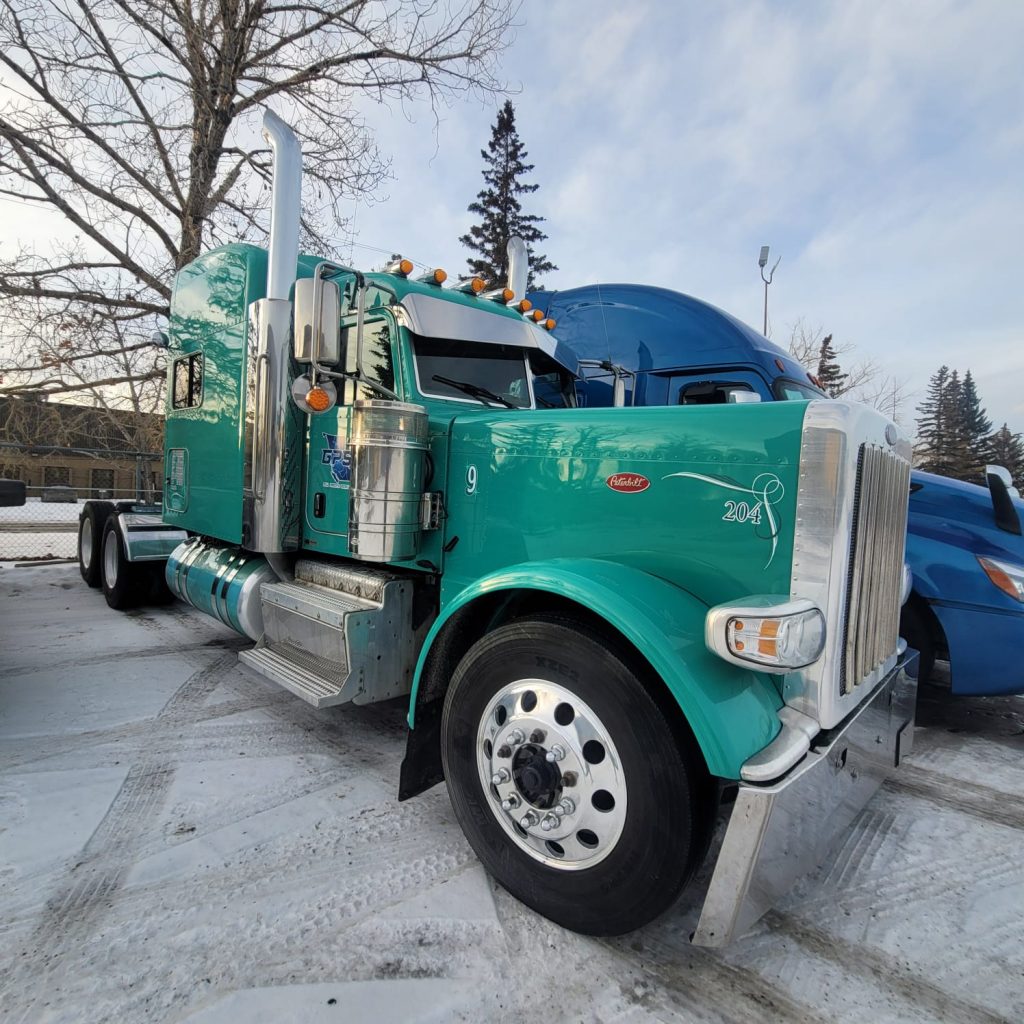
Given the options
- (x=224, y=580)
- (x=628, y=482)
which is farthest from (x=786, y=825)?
(x=224, y=580)

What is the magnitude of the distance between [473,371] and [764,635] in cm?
234

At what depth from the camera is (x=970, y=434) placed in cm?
4322

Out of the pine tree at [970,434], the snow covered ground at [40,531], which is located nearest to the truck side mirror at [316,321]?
the snow covered ground at [40,531]

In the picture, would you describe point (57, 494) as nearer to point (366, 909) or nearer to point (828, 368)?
point (366, 909)

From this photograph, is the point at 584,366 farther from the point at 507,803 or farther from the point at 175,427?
the point at 175,427

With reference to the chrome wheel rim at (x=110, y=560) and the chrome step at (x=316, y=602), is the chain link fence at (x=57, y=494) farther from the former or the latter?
the chrome step at (x=316, y=602)

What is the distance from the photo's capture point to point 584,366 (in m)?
4.28

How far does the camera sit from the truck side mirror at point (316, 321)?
9.79ft

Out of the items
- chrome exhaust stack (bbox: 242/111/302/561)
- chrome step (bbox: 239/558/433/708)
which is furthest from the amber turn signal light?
chrome step (bbox: 239/558/433/708)

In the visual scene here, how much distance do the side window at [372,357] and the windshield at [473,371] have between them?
0.16 m

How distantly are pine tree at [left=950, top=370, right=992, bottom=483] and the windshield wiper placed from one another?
3659cm

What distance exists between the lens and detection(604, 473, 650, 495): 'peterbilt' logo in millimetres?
2385

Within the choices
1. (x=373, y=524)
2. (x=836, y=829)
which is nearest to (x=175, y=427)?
(x=373, y=524)

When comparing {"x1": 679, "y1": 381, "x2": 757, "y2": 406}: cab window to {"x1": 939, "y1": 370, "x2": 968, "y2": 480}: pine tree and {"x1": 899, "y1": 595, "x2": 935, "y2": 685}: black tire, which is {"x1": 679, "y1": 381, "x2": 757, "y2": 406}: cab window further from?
{"x1": 939, "y1": 370, "x2": 968, "y2": 480}: pine tree
